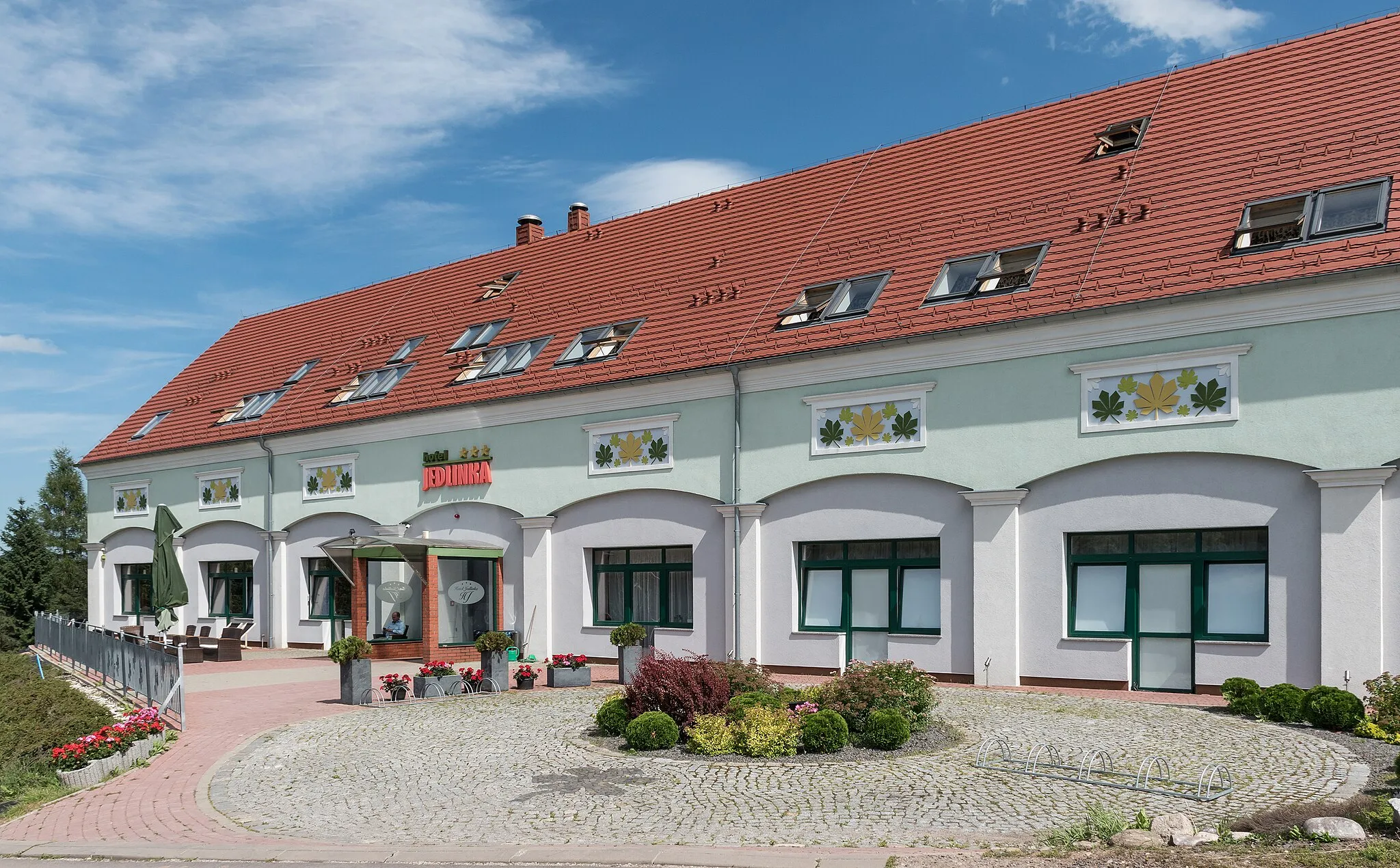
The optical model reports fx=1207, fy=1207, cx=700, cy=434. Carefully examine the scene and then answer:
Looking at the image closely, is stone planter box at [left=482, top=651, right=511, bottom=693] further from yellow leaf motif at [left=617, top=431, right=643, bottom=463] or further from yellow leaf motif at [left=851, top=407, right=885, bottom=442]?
yellow leaf motif at [left=851, top=407, right=885, bottom=442]

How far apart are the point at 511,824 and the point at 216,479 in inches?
1037

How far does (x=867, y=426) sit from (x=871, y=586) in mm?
2757

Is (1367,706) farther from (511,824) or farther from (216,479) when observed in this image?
(216,479)

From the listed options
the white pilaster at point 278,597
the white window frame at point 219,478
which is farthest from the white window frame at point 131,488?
the white pilaster at point 278,597

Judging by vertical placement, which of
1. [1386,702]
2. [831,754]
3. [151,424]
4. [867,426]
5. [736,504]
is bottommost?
[831,754]

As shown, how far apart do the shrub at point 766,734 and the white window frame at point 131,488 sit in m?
28.5

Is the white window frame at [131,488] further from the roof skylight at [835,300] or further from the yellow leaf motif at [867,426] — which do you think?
the yellow leaf motif at [867,426]

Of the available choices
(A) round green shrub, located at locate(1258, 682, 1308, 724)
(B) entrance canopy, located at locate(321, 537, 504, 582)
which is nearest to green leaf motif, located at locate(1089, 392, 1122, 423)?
(A) round green shrub, located at locate(1258, 682, 1308, 724)

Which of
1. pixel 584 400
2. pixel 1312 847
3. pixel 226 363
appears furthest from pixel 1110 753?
pixel 226 363

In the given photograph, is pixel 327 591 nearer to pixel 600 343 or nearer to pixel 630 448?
pixel 600 343

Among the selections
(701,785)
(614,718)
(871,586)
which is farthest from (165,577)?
(701,785)

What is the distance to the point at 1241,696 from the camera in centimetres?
1501

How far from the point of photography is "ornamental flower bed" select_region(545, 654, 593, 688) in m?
19.8

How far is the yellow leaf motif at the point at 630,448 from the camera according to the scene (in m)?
23.8
